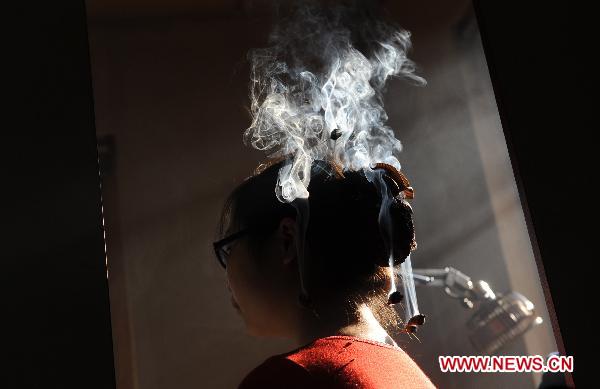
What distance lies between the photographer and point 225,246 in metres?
1.08

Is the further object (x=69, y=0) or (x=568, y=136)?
(x=568, y=136)

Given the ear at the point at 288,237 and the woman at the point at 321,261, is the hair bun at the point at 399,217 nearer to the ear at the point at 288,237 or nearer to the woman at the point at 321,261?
the woman at the point at 321,261

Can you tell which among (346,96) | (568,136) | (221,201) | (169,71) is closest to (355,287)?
(221,201)

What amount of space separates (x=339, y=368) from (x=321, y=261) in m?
0.20

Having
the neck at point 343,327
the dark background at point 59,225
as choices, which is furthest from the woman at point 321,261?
the dark background at point 59,225

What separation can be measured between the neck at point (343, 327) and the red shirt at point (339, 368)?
3cm

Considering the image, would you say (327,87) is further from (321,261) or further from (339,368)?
(339,368)

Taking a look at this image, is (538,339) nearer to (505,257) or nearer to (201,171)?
(505,257)

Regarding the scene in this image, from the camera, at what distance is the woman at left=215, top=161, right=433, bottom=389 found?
3.25ft

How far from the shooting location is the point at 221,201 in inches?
45.2

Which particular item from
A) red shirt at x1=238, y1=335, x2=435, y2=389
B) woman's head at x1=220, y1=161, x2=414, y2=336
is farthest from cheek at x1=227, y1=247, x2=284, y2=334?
red shirt at x1=238, y1=335, x2=435, y2=389

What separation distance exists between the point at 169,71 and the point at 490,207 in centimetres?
64

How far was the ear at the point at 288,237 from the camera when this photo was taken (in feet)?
3.35

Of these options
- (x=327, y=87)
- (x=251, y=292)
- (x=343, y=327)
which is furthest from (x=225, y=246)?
(x=327, y=87)
